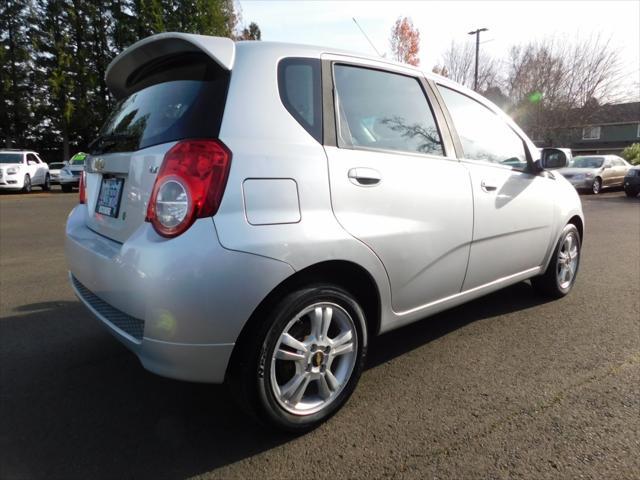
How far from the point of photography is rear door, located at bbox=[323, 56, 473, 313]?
230 cm

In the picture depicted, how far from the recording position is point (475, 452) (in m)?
2.09

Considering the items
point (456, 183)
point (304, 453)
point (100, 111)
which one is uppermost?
point (100, 111)

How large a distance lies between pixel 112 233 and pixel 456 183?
197 centimetres

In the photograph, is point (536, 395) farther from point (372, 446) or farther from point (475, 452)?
point (372, 446)

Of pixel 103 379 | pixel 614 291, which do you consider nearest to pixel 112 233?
pixel 103 379

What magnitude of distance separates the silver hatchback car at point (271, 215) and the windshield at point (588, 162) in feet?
56.8

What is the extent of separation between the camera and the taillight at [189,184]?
187 cm

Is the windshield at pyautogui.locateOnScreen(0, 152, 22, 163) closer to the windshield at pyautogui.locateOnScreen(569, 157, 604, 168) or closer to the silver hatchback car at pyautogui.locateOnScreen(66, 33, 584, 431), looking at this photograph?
the silver hatchback car at pyautogui.locateOnScreen(66, 33, 584, 431)

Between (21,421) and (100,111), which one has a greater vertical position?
(100,111)

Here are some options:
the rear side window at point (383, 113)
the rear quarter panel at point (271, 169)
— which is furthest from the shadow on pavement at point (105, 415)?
the rear side window at point (383, 113)

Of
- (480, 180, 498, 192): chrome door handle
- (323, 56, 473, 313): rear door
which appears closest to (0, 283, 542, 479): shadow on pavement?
(323, 56, 473, 313): rear door

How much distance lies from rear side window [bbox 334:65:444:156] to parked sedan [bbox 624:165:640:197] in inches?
639

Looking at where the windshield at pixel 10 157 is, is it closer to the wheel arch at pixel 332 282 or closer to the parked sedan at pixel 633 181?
the wheel arch at pixel 332 282

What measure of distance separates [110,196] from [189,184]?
722 mm
